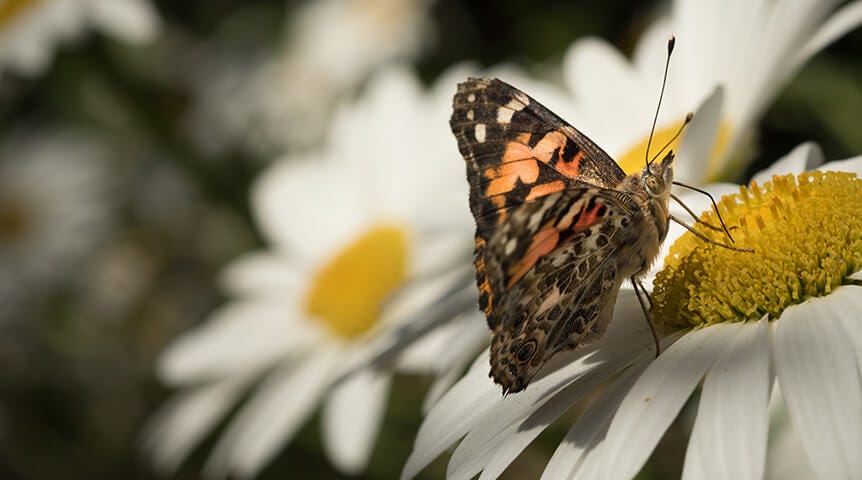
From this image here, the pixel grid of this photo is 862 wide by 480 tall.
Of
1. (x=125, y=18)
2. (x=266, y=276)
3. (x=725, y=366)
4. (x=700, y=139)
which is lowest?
(x=725, y=366)

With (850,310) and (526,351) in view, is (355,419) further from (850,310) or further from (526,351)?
(850,310)

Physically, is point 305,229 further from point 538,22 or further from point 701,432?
point 701,432

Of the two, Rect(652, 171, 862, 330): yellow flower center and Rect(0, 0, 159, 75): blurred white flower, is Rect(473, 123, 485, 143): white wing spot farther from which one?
Rect(0, 0, 159, 75): blurred white flower

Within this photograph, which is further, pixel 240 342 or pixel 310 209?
pixel 310 209

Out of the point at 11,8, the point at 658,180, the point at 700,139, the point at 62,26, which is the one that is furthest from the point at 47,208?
the point at 658,180

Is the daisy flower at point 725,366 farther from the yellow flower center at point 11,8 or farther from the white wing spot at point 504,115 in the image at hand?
the yellow flower center at point 11,8
